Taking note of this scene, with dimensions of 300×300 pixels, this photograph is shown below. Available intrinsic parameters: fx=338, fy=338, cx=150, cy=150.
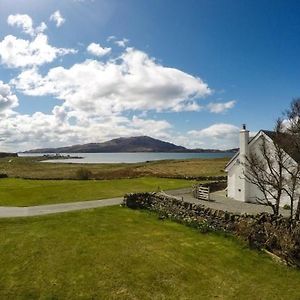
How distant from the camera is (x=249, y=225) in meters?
21.6

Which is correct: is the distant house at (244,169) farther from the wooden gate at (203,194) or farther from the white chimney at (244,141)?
the wooden gate at (203,194)

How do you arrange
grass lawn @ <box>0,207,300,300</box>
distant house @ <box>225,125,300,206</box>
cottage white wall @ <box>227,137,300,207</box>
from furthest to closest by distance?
cottage white wall @ <box>227,137,300,207</box>
distant house @ <box>225,125,300,206</box>
grass lawn @ <box>0,207,300,300</box>

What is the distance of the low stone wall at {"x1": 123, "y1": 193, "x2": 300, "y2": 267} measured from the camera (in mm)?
19125

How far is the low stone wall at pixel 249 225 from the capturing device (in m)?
19.1

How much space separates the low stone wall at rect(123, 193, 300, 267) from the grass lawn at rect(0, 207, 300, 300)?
0.95 meters

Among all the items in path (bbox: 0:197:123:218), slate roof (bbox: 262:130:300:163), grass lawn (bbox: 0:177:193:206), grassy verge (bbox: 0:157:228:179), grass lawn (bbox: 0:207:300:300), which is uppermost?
slate roof (bbox: 262:130:300:163)

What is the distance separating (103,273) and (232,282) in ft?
20.6

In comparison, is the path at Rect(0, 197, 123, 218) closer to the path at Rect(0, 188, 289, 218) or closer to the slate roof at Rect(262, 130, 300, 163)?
the path at Rect(0, 188, 289, 218)

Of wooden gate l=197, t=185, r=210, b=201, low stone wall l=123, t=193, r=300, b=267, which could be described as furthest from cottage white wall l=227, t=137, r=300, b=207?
low stone wall l=123, t=193, r=300, b=267

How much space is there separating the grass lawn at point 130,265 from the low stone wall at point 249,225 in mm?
946

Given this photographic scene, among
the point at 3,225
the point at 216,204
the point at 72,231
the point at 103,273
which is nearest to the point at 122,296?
the point at 103,273

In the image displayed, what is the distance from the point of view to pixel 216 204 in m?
32.8

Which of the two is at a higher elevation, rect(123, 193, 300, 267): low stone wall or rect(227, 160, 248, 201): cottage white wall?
rect(227, 160, 248, 201): cottage white wall

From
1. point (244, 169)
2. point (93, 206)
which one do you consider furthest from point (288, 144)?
point (93, 206)
